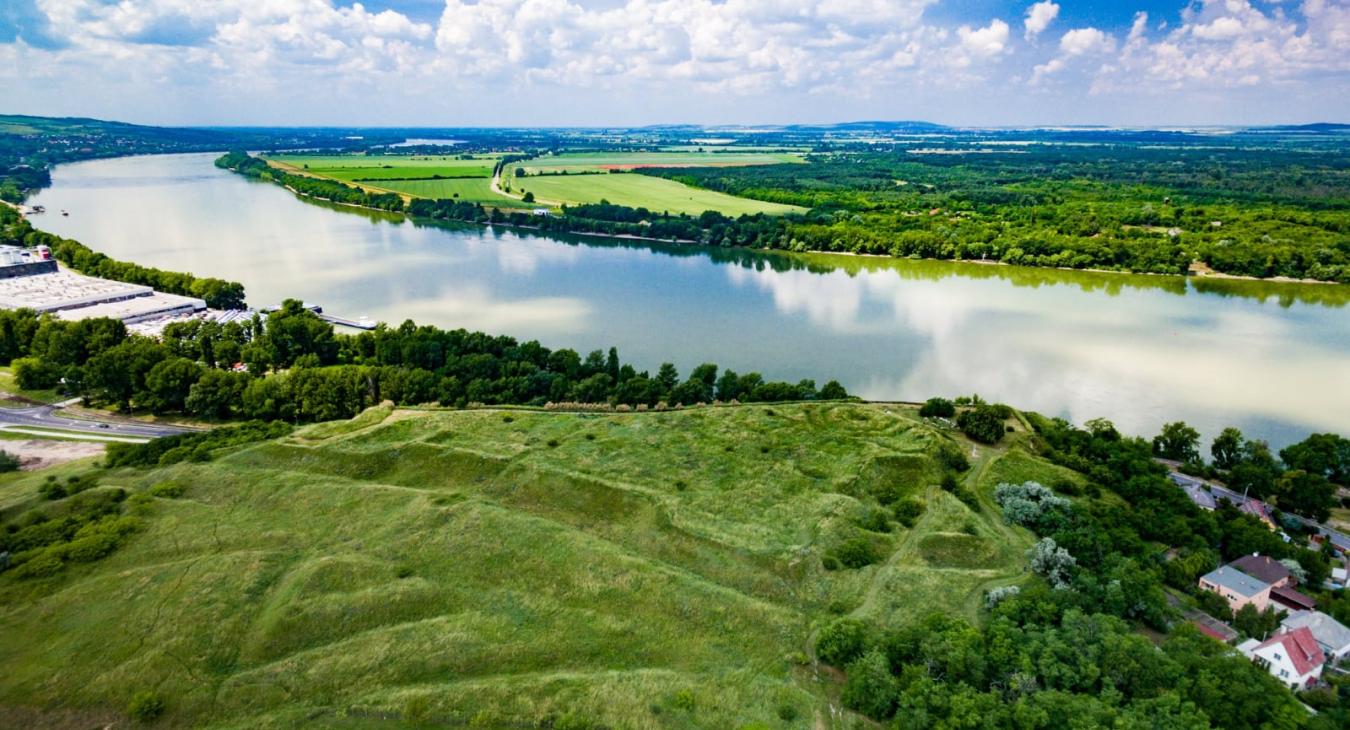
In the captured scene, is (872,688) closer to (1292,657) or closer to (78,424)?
(1292,657)

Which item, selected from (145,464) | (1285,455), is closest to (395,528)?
(145,464)

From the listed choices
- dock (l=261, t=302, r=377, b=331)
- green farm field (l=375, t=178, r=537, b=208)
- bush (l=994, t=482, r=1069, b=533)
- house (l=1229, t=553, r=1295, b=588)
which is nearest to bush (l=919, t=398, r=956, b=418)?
bush (l=994, t=482, r=1069, b=533)

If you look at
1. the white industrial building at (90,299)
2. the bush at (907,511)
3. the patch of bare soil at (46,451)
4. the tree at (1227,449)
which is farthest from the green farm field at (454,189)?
the tree at (1227,449)

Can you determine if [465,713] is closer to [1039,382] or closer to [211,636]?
[211,636]

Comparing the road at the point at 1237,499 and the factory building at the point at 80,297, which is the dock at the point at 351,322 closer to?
the factory building at the point at 80,297

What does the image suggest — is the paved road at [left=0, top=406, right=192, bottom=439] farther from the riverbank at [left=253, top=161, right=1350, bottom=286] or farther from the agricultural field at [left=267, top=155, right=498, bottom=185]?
the agricultural field at [left=267, top=155, right=498, bottom=185]

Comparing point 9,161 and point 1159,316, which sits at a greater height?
Answer: point 9,161
